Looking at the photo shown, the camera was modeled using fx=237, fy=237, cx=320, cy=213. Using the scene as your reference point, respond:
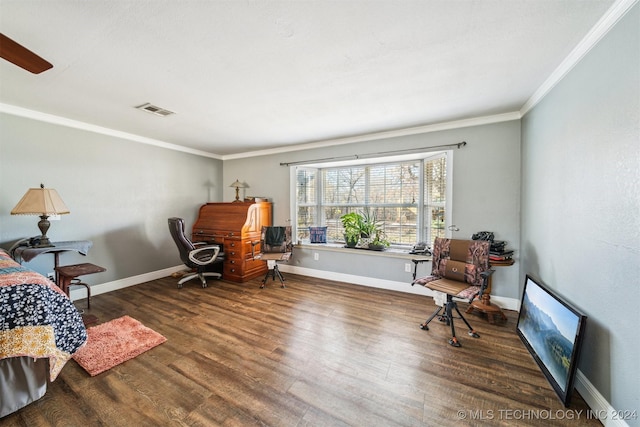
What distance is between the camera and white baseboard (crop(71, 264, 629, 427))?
54.0 inches

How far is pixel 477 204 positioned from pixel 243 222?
135 inches

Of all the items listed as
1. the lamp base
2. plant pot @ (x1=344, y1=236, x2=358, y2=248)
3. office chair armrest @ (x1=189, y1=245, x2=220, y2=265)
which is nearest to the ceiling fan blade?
the lamp base

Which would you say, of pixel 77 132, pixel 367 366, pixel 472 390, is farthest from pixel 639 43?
pixel 77 132

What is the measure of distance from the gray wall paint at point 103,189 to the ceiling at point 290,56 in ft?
1.41

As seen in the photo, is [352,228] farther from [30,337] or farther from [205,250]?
[30,337]

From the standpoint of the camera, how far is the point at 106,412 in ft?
4.76

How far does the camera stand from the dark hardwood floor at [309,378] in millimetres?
1427

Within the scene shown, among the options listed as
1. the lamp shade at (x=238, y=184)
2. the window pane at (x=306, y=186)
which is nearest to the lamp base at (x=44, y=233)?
the lamp shade at (x=238, y=184)

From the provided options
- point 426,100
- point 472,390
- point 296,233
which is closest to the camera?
point 472,390

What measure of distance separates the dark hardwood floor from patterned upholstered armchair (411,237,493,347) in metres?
0.23

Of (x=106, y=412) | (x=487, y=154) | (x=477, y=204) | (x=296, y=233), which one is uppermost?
(x=487, y=154)

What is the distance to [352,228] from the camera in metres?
3.92

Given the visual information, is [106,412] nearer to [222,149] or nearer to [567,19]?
[567,19]

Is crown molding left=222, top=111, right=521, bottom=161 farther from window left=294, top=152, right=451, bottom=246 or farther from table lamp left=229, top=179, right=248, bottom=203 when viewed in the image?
table lamp left=229, top=179, right=248, bottom=203
